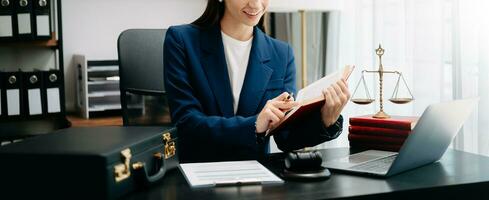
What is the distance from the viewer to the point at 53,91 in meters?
2.94

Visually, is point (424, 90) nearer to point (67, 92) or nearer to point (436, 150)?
point (436, 150)

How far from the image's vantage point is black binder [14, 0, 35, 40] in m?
2.83

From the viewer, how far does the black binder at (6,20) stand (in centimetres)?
281

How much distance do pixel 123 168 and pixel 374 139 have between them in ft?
2.46

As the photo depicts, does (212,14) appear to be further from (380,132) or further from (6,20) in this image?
(6,20)

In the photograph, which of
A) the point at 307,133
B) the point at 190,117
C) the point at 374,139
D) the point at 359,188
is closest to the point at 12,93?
the point at 190,117

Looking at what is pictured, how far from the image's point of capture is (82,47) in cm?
340

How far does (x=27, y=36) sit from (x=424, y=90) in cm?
191

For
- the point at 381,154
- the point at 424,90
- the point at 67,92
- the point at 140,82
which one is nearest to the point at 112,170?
the point at 381,154

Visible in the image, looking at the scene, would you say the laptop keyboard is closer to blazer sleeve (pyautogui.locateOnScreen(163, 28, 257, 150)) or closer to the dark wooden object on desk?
blazer sleeve (pyautogui.locateOnScreen(163, 28, 257, 150))

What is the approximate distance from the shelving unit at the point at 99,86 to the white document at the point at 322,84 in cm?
189

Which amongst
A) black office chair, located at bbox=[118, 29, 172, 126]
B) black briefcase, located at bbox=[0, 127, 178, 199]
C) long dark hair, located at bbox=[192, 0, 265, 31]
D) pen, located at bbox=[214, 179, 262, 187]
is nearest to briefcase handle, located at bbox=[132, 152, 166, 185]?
black briefcase, located at bbox=[0, 127, 178, 199]

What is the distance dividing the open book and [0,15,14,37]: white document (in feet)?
6.41

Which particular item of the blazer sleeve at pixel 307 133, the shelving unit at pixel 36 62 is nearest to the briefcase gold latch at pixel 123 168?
the blazer sleeve at pixel 307 133
